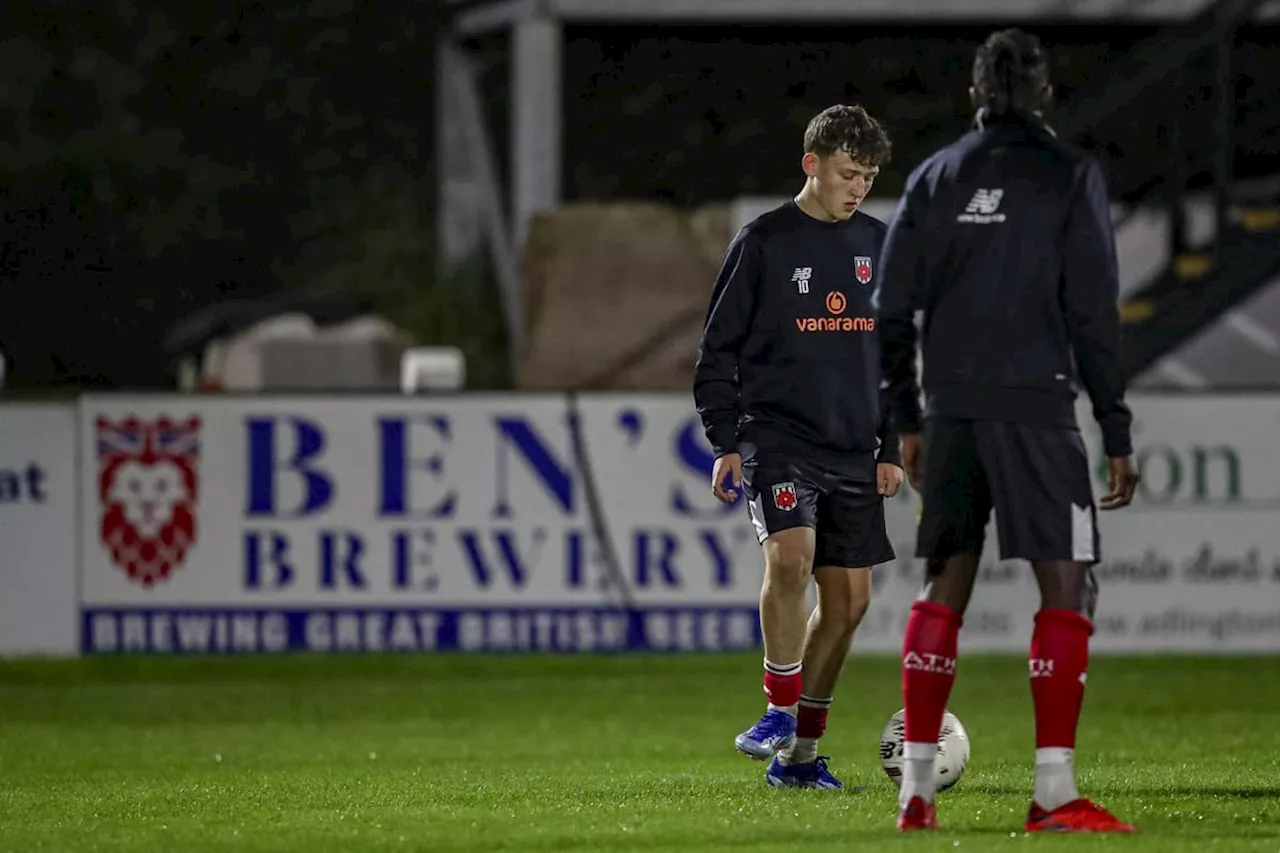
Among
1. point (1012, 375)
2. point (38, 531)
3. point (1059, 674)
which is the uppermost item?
point (1012, 375)

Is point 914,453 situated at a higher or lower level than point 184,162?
lower

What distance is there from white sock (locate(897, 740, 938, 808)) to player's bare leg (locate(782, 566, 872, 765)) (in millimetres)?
1500

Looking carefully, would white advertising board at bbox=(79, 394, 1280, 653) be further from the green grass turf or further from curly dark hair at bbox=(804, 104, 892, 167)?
curly dark hair at bbox=(804, 104, 892, 167)

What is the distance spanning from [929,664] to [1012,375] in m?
0.79

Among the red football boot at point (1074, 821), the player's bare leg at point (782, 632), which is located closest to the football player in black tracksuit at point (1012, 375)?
the red football boot at point (1074, 821)

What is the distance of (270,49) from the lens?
102 feet

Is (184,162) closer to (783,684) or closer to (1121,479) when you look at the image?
(783,684)

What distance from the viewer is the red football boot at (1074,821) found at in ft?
21.6

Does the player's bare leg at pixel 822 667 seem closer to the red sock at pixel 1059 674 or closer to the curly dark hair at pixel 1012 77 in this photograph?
the red sock at pixel 1059 674

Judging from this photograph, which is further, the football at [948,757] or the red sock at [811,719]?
the red sock at [811,719]

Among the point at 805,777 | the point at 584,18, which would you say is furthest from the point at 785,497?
the point at 584,18

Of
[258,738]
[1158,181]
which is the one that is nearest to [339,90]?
[1158,181]

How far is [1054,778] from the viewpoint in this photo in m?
6.61

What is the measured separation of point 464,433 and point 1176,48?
5.86 m
